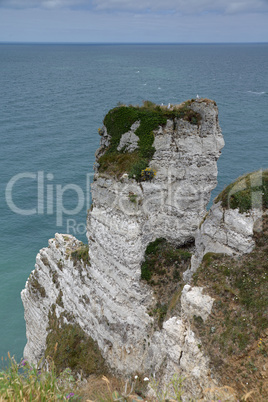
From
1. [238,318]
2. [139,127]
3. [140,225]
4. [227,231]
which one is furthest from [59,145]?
[238,318]

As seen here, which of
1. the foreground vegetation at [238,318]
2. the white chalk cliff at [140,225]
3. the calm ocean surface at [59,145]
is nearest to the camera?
the foreground vegetation at [238,318]

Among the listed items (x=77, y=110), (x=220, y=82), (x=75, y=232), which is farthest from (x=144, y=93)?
(x=75, y=232)

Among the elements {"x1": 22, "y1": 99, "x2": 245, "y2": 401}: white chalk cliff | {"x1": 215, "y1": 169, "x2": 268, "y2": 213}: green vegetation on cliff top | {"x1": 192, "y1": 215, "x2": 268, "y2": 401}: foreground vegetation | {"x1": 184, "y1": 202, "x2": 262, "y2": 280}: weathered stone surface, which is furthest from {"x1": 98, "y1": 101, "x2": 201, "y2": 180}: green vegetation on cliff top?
{"x1": 192, "y1": 215, "x2": 268, "y2": 401}: foreground vegetation

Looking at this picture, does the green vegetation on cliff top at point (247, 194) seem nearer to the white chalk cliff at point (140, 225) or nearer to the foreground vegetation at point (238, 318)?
the foreground vegetation at point (238, 318)

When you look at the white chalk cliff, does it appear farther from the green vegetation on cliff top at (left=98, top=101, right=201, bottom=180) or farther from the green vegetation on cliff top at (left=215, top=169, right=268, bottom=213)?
the green vegetation on cliff top at (left=215, top=169, right=268, bottom=213)

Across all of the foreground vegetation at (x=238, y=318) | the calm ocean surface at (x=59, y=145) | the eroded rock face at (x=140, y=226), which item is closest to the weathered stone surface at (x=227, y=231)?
the foreground vegetation at (x=238, y=318)

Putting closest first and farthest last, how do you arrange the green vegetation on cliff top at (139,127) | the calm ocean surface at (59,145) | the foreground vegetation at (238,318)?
the foreground vegetation at (238,318)
the green vegetation on cliff top at (139,127)
the calm ocean surface at (59,145)

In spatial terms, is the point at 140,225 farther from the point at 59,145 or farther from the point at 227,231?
the point at 59,145

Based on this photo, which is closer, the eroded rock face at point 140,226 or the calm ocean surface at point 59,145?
the eroded rock face at point 140,226
